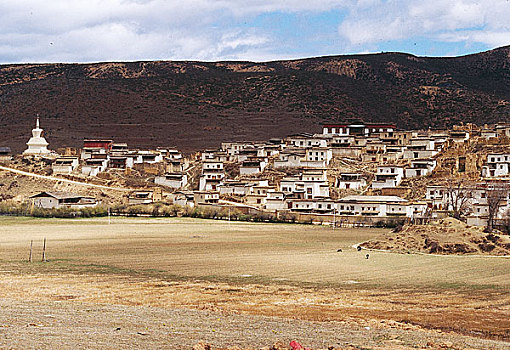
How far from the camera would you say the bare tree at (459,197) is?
57469 mm

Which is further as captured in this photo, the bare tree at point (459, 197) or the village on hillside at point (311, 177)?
the village on hillside at point (311, 177)

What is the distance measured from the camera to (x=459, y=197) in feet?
194

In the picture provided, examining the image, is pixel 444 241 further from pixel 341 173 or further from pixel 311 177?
pixel 341 173

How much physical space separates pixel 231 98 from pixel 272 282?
4731 inches

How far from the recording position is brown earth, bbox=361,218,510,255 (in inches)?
1553

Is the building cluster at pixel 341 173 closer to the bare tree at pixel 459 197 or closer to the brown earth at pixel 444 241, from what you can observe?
the bare tree at pixel 459 197

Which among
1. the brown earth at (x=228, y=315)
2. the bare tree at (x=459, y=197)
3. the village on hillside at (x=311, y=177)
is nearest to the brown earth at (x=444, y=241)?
the village on hillside at (x=311, y=177)

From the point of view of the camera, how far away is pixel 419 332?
19.2m

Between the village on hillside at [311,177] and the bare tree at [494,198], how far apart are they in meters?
0.13

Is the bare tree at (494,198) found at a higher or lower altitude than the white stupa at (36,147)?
lower

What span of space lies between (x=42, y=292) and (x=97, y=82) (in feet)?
435

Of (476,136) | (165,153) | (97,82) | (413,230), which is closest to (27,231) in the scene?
(413,230)

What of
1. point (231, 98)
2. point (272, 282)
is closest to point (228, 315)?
point (272, 282)

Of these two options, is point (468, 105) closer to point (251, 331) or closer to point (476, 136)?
point (476, 136)
